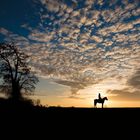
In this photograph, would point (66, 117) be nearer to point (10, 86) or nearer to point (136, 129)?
point (136, 129)

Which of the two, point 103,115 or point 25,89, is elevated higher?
point 25,89

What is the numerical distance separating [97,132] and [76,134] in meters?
1.13

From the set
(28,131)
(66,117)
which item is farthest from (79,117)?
(28,131)

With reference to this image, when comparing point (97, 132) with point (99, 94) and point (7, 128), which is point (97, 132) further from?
point (99, 94)

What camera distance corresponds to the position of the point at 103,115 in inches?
473

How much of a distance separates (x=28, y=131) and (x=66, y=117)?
→ 2.31 m

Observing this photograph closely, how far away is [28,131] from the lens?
1152 centimetres

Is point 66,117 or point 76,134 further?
point 66,117

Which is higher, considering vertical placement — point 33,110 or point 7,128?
point 33,110

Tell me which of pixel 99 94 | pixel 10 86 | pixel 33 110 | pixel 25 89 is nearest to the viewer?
pixel 33 110

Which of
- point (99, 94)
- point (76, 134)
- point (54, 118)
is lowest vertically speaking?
point (76, 134)

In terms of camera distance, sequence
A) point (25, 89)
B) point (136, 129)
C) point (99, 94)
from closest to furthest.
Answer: point (136, 129) < point (99, 94) < point (25, 89)

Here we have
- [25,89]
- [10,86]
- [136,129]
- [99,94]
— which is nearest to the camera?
[136,129]

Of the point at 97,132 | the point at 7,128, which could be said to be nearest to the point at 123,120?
the point at 97,132
